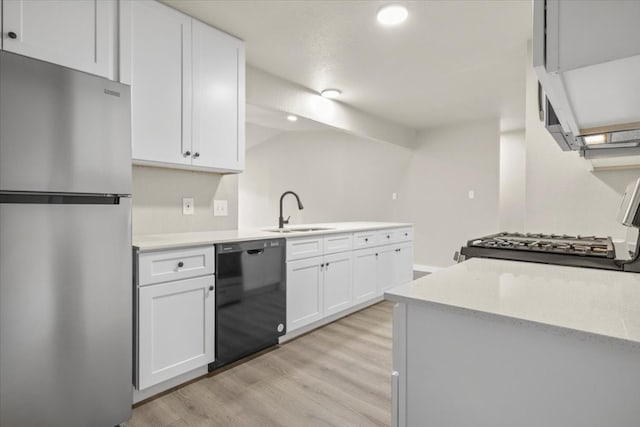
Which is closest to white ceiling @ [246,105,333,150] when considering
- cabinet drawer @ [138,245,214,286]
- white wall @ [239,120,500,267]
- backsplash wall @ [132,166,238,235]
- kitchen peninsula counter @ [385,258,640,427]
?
white wall @ [239,120,500,267]

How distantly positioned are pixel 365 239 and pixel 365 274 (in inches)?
13.7

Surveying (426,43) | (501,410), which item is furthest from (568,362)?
(426,43)

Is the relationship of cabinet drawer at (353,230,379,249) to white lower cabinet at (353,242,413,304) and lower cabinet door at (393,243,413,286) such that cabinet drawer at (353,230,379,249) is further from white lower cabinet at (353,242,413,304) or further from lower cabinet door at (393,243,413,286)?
lower cabinet door at (393,243,413,286)

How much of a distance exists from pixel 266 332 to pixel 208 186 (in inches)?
46.7

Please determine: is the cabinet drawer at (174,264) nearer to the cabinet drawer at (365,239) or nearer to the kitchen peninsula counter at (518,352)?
the kitchen peninsula counter at (518,352)

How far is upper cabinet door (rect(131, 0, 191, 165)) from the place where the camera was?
1872 mm

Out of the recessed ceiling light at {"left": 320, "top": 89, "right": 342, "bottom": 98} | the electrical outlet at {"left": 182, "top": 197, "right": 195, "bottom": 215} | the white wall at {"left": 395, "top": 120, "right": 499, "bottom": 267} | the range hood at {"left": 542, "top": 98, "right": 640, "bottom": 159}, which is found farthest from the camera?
the white wall at {"left": 395, "top": 120, "right": 499, "bottom": 267}

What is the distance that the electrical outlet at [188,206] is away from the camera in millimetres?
2465

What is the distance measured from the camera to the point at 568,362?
0.71m

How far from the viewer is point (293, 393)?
74.8 inches

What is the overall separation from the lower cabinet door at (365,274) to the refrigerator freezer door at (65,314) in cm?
203

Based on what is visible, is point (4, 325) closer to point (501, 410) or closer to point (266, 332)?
point (266, 332)

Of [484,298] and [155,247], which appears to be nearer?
[484,298]

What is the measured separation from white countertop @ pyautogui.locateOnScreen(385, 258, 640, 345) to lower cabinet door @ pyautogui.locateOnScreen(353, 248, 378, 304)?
1986mm
